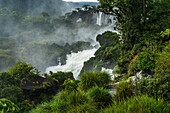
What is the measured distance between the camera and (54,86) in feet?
31.2

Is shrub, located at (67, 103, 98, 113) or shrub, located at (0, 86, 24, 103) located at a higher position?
shrub, located at (67, 103, 98, 113)

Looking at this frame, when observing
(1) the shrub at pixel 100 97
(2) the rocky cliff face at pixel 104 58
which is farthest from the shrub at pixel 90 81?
(2) the rocky cliff face at pixel 104 58

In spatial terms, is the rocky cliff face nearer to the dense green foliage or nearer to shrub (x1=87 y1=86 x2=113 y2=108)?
shrub (x1=87 y1=86 x2=113 y2=108)

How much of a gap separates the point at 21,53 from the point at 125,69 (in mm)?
26885

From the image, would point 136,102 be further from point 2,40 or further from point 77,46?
point 2,40

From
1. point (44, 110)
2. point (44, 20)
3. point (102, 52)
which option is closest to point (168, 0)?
point (44, 110)

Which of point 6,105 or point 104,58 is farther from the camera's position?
point 104,58

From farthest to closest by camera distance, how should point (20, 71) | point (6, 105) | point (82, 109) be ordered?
point (20, 71), point (82, 109), point (6, 105)

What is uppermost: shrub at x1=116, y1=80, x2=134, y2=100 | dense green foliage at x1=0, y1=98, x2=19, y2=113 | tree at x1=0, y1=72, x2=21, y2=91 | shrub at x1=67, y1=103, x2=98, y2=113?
dense green foliage at x1=0, y1=98, x2=19, y2=113

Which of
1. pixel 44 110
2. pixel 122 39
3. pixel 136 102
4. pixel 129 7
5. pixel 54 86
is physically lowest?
pixel 54 86

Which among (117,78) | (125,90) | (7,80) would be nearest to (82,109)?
(125,90)

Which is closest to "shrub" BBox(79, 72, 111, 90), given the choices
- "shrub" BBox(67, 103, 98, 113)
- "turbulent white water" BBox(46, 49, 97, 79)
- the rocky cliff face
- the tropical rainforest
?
the tropical rainforest

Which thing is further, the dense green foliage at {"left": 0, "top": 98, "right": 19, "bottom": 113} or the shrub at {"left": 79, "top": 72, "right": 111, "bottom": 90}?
the shrub at {"left": 79, "top": 72, "right": 111, "bottom": 90}

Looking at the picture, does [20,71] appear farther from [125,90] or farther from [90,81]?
[125,90]
